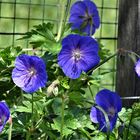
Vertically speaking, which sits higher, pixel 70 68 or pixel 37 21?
pixel 37 21

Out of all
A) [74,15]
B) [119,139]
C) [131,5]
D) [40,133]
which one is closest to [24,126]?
[40,133]

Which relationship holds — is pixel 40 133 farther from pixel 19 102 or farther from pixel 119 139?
pixel 119 139

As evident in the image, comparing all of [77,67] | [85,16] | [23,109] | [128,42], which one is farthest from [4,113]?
[128,42]

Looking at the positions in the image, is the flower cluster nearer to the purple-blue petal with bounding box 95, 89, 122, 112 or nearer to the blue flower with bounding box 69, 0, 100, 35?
the purple-blue petal with bounding box 95, 89, 122, 112

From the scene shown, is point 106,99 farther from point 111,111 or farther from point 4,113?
point 4,113

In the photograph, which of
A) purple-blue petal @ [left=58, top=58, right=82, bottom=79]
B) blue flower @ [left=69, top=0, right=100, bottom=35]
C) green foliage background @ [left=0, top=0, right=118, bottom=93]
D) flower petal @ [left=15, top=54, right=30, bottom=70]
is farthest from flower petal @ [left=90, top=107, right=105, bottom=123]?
green foliage background @ [left=0, top=0, right=118, bottom=93]

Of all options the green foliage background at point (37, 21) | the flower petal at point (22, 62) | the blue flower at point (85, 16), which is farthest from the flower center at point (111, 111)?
the green foliage background at point (37, 21)
